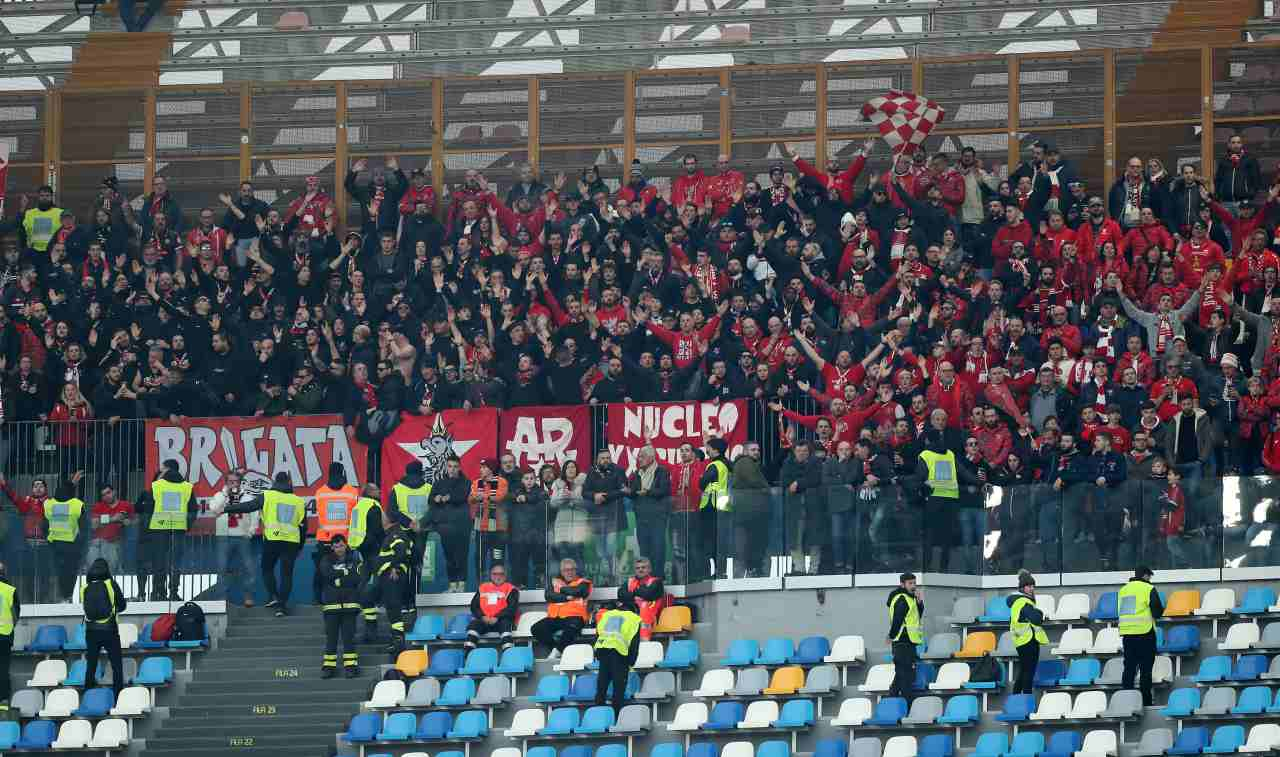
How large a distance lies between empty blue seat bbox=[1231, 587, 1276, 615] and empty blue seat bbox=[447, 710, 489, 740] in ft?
25.8

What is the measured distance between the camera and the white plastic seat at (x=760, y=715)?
94.4 ft

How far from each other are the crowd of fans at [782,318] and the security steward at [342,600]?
2679 millimetres

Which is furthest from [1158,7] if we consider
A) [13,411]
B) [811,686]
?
[13,411]

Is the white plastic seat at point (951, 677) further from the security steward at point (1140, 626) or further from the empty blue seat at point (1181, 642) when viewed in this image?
the empty blue seat at point (1181, 642)

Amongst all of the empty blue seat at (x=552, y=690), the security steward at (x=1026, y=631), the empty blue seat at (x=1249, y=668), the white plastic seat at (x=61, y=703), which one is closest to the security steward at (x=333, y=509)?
the white plastic seat at (x=61, y=703)

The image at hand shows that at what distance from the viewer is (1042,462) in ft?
101

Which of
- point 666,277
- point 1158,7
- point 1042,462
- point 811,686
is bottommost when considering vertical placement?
point 811,686

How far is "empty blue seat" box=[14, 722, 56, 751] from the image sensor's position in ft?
100

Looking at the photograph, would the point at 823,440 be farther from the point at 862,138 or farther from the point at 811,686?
the point at 862,138

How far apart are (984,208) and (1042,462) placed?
611cm

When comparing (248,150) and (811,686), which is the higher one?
(248,150)

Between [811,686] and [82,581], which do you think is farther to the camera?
[82,581]

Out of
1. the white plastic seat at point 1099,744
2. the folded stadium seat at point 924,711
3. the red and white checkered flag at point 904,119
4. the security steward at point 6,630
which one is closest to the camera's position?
the white plastic seat at point 1099,744

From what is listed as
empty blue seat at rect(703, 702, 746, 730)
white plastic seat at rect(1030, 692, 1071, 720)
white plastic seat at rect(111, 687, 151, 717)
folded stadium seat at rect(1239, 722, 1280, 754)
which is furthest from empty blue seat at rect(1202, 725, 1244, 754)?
white plastic seat at rect(111, 687, 151, 717)
